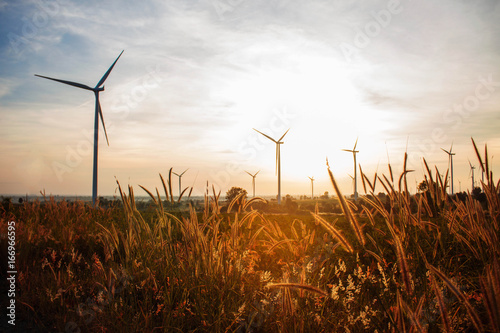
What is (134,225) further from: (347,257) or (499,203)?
(499,203)

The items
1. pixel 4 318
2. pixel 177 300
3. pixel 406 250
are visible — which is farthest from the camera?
pixel 4 318

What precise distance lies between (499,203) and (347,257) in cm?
253

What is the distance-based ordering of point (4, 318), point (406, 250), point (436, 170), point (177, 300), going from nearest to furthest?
point (406, 250)
point (177, 300)
point (436, 170)
point (4, 318)

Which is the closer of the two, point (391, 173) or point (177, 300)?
point (391, 173)

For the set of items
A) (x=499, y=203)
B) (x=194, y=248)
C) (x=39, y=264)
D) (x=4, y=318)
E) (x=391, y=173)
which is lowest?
(x=4, y=318)

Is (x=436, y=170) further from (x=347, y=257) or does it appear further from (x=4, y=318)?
(x=4, y=318)

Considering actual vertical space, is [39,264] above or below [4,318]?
above

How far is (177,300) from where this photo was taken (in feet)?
12.3

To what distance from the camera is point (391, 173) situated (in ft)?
11.5

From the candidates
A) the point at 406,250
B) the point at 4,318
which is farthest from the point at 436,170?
the point at 4,318

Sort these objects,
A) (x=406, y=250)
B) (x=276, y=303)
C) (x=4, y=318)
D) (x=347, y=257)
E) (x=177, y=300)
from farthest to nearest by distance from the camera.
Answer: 1. (x=347, y=257)
2. (x=4, y=318)
3. (x=177, y=300)
4. (x=276, y=303)
5. (x=406, y=250)

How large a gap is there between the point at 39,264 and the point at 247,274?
4247 millimetres

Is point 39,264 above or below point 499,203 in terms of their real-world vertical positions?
below

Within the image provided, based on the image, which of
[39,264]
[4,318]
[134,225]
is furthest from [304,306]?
[39,264]
